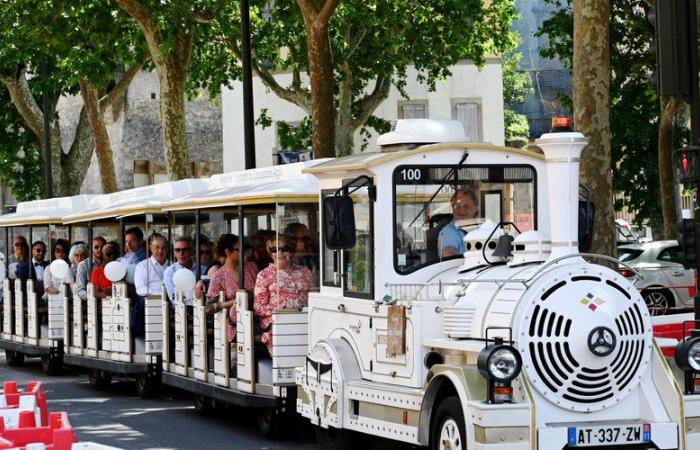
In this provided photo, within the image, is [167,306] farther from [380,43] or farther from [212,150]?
[212,150]

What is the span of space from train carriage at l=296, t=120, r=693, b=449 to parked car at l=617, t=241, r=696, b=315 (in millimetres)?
17781

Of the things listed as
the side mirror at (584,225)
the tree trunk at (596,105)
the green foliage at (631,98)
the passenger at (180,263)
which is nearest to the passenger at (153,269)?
the passenger at (180,263)

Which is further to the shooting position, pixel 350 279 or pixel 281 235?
pixel 281 235

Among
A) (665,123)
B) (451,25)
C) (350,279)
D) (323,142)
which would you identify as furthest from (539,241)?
(451,25)

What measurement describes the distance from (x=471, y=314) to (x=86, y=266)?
12.2 meters

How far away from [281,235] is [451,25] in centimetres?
2688

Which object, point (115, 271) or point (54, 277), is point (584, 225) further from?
point (54, 277)

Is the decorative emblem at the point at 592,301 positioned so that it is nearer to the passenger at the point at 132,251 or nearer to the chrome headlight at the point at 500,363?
the chrome headlight at the point at 500,363

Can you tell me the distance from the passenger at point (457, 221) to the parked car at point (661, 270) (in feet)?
59.1

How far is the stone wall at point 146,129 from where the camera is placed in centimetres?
5659

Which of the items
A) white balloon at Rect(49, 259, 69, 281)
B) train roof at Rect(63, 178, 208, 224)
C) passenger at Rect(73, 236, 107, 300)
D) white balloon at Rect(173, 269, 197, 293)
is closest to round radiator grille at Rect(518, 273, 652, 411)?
white balloon at Rect(173, 269, 197, 293)

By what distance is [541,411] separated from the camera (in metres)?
10.1

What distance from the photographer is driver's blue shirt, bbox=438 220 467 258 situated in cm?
1201

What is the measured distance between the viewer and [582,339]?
33.2 ft
